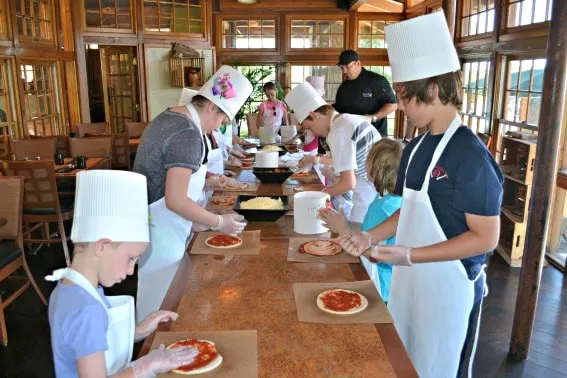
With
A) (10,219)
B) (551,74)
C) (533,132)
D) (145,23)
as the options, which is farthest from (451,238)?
(145,23)

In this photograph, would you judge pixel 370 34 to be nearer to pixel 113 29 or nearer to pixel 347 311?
pixel 113 29

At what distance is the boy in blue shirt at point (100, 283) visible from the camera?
1113 millimetres

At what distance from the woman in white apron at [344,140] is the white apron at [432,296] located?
90cm

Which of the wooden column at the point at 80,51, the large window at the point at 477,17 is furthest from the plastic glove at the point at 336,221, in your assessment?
the wooden column at the point at 80,51

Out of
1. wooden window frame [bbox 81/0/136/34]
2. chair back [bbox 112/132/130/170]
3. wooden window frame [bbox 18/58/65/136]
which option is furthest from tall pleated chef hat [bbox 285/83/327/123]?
wooden window frame [bbox 81/0/136/34]

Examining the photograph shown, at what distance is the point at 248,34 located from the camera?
809cm

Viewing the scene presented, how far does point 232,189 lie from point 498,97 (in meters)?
3.14

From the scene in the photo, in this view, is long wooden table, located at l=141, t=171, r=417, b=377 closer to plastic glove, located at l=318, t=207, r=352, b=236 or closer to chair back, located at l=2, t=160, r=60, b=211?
plastic glove, located at l=318, t=207, r=352, b=236

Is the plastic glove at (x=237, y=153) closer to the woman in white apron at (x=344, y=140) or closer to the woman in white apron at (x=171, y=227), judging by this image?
the woman in white apron at (x=344, y=140)

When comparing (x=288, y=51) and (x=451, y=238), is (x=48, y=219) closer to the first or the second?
(x=451, y=238)

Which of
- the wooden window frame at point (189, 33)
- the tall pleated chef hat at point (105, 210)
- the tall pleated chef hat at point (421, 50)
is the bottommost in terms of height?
the tall pleated chef hat at point (105, 210)

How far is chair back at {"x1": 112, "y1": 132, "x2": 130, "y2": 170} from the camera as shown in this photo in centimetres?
574

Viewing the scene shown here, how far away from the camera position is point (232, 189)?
300cm

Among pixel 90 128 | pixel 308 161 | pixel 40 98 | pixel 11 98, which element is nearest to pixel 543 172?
pixel 308 161
